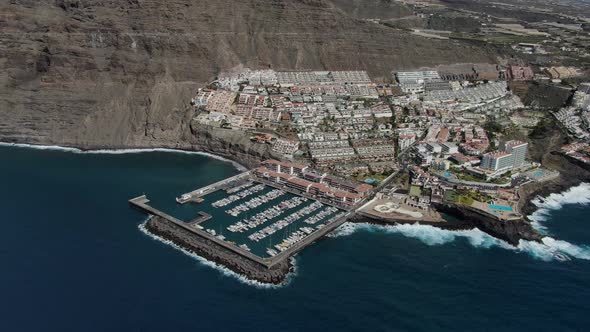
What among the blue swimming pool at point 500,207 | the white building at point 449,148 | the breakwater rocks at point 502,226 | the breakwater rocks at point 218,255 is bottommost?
the breakwater rocks at point 218,255

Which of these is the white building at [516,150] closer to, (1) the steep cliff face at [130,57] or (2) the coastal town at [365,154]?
(2) the coastal town at [365,154]

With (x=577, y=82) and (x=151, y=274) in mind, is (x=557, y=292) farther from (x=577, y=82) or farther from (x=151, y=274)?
Answer: (x=577, y=82)

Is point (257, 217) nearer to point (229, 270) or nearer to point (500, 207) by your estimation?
point (229, 270)

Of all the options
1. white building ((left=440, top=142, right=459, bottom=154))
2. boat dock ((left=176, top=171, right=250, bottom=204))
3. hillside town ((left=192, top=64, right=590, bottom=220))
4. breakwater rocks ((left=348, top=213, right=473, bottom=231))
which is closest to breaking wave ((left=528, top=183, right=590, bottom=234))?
hillside town ((left=192, top=64, right=590, bottom=220))

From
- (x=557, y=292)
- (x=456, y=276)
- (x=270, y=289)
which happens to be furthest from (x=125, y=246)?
(x=557, y=292)

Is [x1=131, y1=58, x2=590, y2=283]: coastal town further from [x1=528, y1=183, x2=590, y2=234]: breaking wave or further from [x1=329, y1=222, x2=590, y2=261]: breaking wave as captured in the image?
[x1=528, y1=183, x2=590, y2=234]: breaking wave

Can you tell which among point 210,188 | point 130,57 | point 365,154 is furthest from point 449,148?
point 130,57

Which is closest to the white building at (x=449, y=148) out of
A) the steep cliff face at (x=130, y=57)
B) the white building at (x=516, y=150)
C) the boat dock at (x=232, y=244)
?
the white building at (x=516, y=150)
